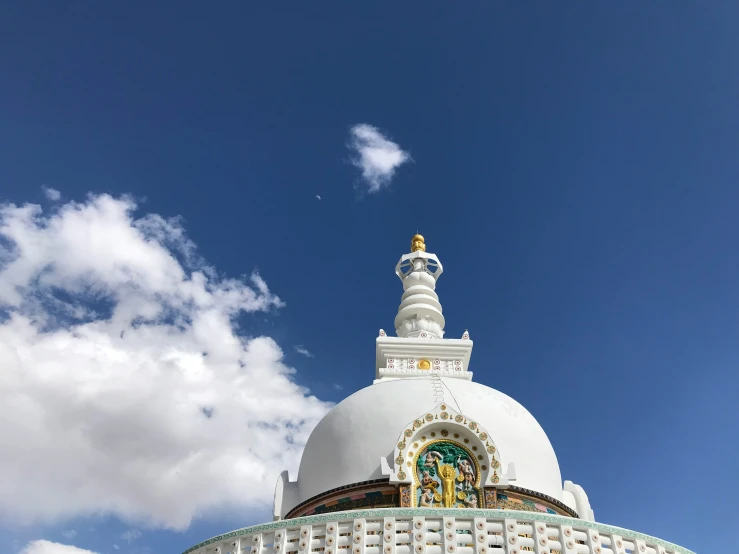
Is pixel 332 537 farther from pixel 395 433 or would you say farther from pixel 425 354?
pixel 425 354

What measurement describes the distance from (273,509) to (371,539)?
17.0 feet

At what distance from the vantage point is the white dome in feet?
41.5

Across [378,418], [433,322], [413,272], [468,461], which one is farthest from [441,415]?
[413,272]

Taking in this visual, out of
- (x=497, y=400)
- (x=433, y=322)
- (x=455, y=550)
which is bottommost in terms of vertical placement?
(x=455, y=550)

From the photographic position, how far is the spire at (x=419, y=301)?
63.5 ft

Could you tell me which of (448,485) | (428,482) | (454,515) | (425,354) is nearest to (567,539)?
(454,515)

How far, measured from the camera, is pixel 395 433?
12.8 m

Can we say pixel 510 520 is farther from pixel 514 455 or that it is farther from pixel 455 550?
pixel 514 455

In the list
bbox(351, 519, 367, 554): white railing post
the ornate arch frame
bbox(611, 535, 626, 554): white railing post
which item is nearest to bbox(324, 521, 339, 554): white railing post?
bbox(351, 519, 367, 554): white railing post

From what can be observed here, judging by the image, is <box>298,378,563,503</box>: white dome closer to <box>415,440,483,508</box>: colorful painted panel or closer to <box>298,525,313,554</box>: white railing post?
<box>415,440,483,508</box>: colorful painted panel

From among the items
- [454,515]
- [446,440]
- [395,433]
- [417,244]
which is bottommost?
[454,515]

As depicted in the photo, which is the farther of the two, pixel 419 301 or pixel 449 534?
pixel 419 301

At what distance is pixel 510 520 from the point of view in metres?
8.81

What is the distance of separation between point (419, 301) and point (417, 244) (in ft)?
9.04
